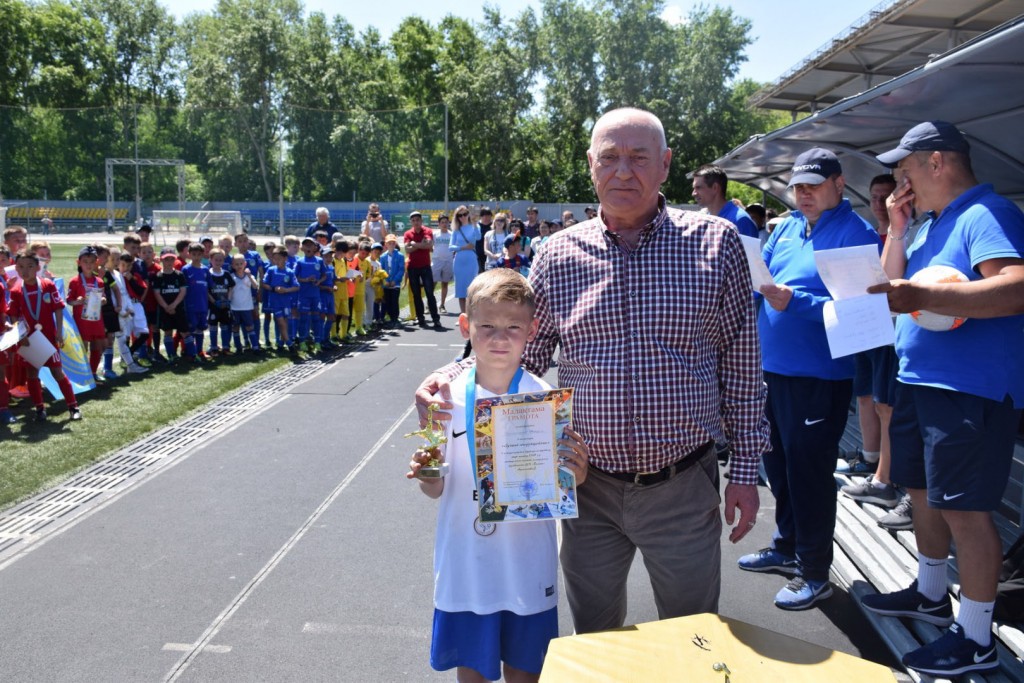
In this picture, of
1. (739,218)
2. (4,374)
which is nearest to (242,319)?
(4,374)

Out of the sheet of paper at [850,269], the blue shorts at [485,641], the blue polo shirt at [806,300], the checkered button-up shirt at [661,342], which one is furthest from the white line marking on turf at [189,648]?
the sheet of paper at [850,269]

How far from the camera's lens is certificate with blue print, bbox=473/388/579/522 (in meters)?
2.27

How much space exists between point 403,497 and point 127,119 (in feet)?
208

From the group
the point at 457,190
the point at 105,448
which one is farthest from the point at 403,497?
the point at 457,190

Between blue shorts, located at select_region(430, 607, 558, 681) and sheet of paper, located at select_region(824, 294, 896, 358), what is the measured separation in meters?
1.58

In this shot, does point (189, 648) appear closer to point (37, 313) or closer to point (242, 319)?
point (37, 313)

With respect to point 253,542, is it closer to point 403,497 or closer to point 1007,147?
point 403,497

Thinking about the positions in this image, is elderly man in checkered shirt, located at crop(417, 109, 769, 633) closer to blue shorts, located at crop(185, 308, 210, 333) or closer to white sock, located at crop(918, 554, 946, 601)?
white sock, located at crop(918, 554, 946, 601)

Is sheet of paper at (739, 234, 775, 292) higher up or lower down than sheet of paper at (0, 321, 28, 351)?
higher up

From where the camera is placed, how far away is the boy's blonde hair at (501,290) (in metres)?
2.46

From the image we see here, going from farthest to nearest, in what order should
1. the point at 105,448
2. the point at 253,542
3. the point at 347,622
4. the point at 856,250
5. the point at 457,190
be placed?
1. the point at 457,190
2. the point at 105,448
3. the point at 253,542
4. the point at 347,622
5. the point at 856,250

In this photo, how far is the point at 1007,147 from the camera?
17.3ft

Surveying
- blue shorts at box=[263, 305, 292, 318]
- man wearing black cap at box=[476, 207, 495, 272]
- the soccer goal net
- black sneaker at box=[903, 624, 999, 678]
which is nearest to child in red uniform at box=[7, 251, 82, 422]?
blue shorts at box=[263, 305, 292, 318]

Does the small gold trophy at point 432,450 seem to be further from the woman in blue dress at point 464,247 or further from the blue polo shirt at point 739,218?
the woman in blue dress at point 464,247
